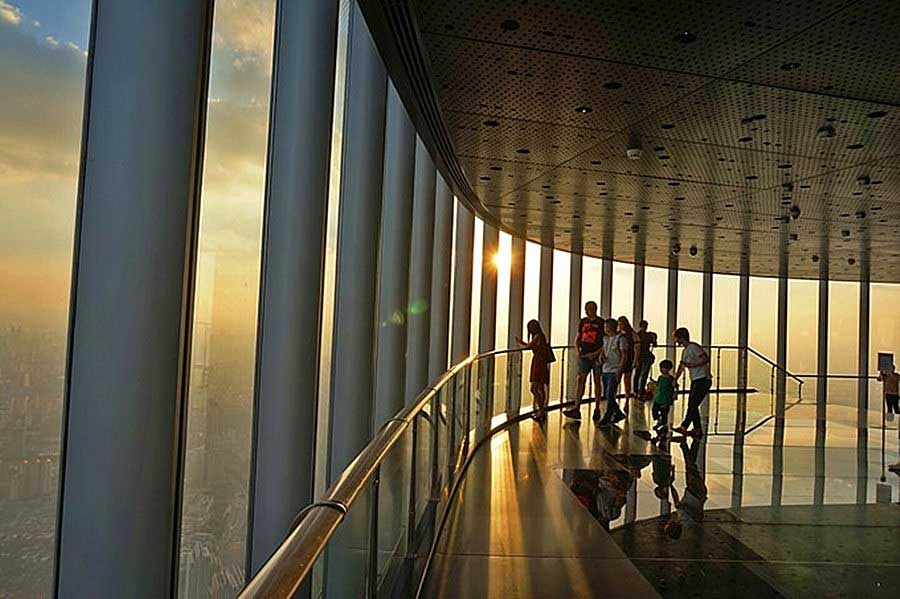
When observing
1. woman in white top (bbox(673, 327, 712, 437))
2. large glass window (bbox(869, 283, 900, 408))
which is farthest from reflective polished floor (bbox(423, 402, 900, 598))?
large glass window (bbox(869, 283, 900, 408))

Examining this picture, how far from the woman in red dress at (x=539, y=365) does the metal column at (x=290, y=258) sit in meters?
6.90

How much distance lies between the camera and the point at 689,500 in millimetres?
6219

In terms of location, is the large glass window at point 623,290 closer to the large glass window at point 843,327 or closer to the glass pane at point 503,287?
the glass pane at point 503,287

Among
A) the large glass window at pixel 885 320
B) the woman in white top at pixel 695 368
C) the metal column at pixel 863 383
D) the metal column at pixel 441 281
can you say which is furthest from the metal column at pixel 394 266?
the large glass window at pixel 885 320

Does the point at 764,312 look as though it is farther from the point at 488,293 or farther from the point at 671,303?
the point at 488,293

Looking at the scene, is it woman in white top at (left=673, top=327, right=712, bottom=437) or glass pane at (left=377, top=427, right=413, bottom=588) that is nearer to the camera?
glass pane at (left=377, top=427, right=413, bottom=588)

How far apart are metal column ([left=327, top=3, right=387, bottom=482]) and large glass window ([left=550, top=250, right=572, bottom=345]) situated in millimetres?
11760

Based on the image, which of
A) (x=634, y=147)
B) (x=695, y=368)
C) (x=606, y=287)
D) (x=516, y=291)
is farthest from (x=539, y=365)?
(x=606, y=287)

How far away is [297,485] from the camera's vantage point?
4016mm

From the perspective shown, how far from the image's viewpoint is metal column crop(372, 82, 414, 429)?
6.87m

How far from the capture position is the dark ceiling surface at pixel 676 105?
4.00 m

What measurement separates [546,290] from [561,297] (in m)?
1.02

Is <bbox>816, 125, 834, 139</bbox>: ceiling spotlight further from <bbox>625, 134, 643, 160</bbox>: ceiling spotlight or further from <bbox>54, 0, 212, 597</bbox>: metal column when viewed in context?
<bbox>54, 0, 212, 597</bbox>: metal column

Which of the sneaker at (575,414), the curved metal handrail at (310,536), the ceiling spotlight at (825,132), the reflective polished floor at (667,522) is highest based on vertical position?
the ceiling spotlight at (825,132)
